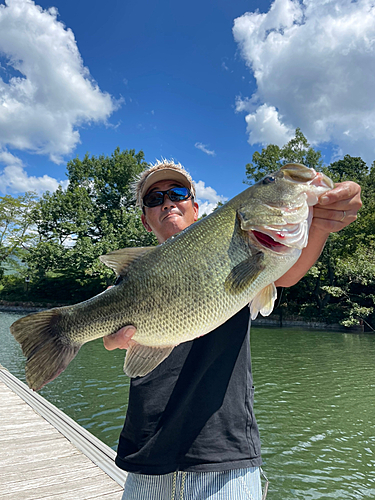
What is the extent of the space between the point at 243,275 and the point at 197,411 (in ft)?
2.24

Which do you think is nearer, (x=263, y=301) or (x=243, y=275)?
(x=243, y=275)

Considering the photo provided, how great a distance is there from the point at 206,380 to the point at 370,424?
7.84 m

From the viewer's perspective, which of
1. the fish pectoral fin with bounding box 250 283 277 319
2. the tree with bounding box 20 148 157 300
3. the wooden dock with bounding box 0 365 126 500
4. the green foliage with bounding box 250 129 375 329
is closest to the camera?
the fish pectoral fin with bounding box 250 283 277 319

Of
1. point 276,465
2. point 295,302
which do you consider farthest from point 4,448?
point 295,302

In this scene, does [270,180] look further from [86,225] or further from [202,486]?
[86,225]

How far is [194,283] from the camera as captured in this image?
5.57 feet

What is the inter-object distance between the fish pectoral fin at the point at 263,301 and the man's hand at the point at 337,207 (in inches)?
17.3

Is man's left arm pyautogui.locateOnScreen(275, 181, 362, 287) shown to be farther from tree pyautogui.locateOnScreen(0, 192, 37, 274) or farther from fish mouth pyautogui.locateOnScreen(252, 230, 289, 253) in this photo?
tree pyautogui.locateOnScreen(0, 192, 37, 274)

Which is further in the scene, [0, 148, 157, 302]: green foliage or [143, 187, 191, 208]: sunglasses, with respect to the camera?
[0, 148, 157, 302]: green foliage

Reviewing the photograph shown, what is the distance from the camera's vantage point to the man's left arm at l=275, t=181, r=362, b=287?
68.0 inches

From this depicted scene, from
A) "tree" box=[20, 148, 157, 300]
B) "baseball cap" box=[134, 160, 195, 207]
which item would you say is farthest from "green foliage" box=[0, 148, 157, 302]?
"baseball cap" box=[134, 160, 195, 207]

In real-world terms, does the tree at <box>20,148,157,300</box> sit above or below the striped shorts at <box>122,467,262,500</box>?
above

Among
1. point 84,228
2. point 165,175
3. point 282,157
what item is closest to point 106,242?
point 84,228

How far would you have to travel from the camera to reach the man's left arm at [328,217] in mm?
1728
